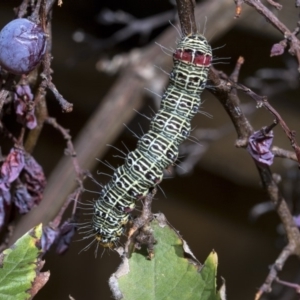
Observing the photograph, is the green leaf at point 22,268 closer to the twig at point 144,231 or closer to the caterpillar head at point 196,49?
the twig at point 144,231

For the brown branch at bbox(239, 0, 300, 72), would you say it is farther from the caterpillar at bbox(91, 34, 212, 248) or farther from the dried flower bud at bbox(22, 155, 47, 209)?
the dried flower bud at bbox(22, 155, 47, 209)

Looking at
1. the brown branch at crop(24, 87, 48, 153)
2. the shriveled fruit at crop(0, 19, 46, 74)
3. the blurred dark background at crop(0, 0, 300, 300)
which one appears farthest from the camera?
the blurred dark background at crop(0, 0, 300, 300)

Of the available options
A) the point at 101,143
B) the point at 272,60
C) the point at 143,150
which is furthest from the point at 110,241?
the point at 272,60

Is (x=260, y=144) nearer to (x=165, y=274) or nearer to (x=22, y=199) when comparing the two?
(x=165, y=274)

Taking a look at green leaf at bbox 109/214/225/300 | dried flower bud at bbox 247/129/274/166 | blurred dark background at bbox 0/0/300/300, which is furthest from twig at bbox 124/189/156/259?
blurred dark background at bbox 0/0/300/300

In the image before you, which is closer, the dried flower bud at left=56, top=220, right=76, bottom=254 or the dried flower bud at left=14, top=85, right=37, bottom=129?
the dried flower bud at left=14, top=85, right=37, bottom=129

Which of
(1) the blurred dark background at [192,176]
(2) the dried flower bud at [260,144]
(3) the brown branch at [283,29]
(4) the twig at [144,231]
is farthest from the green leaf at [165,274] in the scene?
(1) the blurred dark background at [192,176]

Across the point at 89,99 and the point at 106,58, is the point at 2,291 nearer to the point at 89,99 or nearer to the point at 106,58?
the point at 106,58
